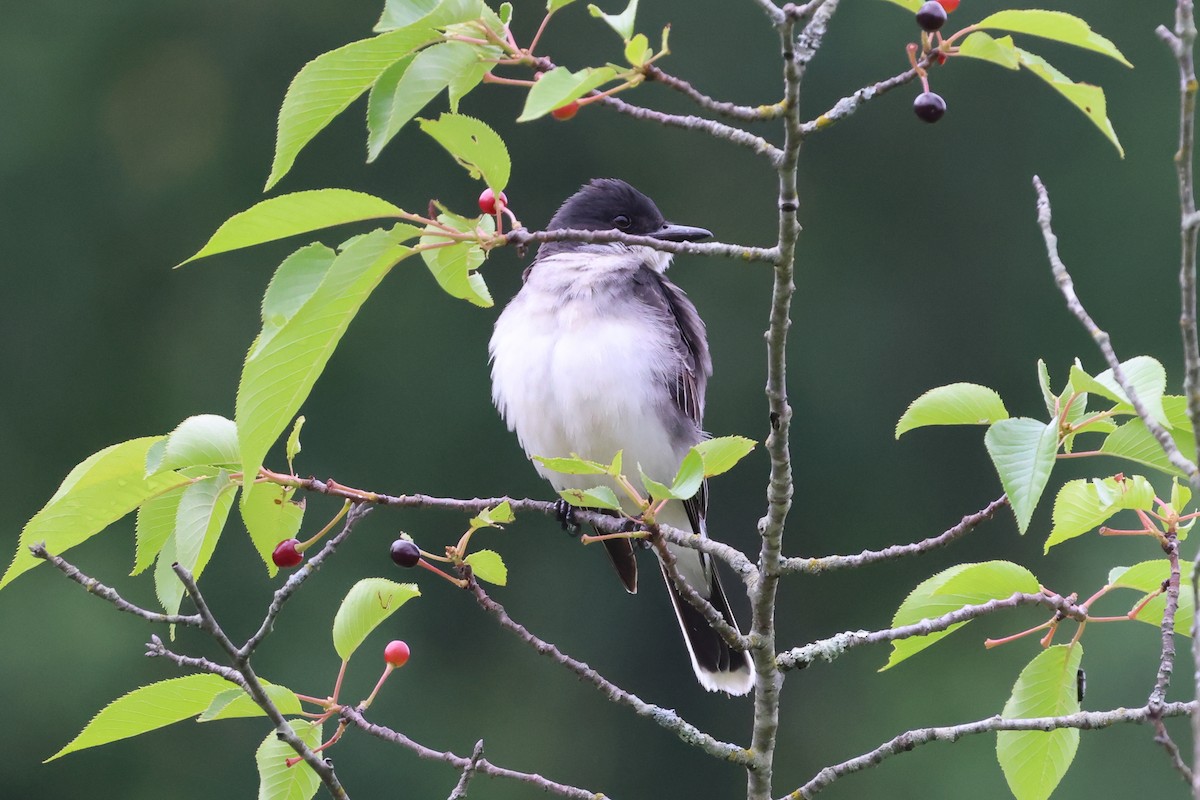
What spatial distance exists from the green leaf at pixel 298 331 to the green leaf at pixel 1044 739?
1264mm

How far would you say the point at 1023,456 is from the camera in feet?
8.12

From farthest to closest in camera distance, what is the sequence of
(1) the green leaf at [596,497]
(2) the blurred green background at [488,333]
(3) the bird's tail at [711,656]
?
(2) the blurred green background at [488,333]
(3) the bird's tail at [711,656]
(1) the green leaf at [596,497]

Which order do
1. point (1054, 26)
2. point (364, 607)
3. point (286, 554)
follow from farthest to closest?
point (286, 554) < point (364, 607) < point (1054, 26)

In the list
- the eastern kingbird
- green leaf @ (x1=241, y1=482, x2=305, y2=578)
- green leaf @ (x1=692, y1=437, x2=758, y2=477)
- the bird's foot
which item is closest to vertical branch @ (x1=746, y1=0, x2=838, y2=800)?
green leaf @ (x1=692, y1=437, x2=758, y2=477)

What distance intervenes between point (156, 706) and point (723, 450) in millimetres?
972

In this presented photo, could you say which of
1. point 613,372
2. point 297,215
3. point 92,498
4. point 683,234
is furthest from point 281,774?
point 683,234

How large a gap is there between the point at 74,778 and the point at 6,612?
72.6 inches

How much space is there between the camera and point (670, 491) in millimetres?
2615

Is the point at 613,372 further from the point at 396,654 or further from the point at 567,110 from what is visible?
the point at 567,110

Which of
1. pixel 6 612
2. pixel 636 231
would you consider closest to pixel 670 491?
pixel 636 231

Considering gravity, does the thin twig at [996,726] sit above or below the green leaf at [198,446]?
below

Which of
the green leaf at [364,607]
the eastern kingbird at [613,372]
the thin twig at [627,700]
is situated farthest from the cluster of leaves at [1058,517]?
the eastern kingbird at [613,372]

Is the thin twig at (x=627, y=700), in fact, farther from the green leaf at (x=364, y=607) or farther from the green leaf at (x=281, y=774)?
the green leaf at (x=281, y=774)

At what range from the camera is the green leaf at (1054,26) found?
88.0 inches
